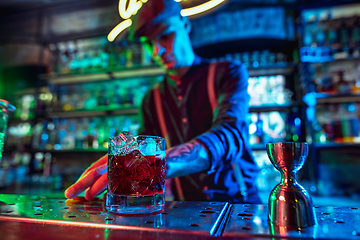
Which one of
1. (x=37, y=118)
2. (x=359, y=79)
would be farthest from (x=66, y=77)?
(x=359, y=79)

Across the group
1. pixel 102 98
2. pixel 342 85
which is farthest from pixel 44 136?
pixel 342 85

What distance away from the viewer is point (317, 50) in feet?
8.42

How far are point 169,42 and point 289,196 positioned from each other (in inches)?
39.5

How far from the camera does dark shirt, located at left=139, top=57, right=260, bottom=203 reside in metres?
1.02

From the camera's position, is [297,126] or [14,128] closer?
[297,126]

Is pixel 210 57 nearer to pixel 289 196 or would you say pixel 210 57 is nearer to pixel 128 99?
pixel 128 99

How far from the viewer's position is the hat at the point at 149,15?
3.40ft

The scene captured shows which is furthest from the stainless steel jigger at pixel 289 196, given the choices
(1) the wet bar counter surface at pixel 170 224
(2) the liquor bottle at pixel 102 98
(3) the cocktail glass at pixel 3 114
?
(2) the liquor bottle at pixel 102 98

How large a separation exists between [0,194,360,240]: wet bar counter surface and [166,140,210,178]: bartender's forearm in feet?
0.37

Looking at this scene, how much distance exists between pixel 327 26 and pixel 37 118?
3743mm

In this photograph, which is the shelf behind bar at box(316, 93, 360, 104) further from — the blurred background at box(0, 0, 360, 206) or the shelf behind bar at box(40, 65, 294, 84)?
the shelf behind bar at box(40, 65, 294, 84)

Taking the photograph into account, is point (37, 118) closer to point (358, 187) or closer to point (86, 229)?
point (86, 229)

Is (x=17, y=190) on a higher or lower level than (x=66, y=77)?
lower

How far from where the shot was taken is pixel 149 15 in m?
1.03
